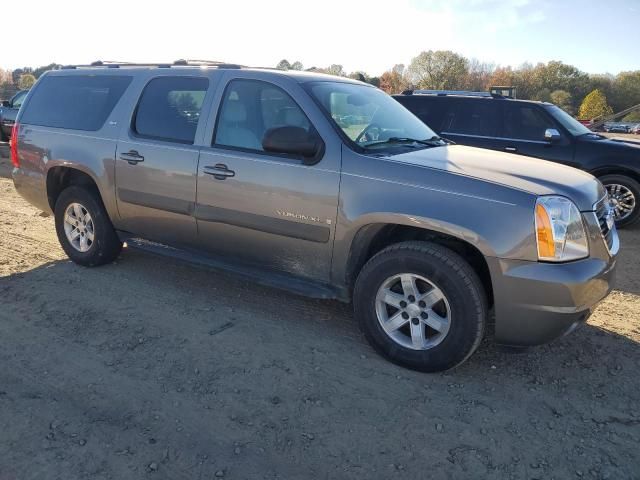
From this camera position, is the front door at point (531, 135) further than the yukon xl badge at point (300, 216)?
Yes

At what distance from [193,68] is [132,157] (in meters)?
0.93

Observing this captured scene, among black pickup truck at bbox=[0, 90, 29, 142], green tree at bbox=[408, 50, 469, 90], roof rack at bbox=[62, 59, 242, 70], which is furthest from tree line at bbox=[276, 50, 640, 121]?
roof rack at bbox=[62, 59, 242, 70]

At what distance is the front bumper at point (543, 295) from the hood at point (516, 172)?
0.32 metres

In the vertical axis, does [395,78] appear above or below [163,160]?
above

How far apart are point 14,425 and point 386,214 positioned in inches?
96.4

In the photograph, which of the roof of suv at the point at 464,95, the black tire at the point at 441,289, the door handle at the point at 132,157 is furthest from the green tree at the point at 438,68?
the black tire at the point at 441,289

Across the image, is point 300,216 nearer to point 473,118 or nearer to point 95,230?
point 95,230

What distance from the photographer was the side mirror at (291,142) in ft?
11.8

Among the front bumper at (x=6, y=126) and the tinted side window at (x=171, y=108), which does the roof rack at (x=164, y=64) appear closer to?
the tinted side window at (x=171, y=108)

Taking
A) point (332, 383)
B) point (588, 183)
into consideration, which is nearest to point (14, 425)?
point (332, 383)

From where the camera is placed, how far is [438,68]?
74250mm

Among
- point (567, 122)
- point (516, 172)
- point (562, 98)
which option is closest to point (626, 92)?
point (562, 98)

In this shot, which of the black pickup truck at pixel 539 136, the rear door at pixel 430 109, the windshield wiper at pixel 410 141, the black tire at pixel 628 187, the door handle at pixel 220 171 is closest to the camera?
the windshield wiper at pixel 410 141

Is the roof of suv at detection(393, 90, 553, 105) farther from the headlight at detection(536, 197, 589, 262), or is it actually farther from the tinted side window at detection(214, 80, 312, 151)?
the headlight at detection(536, 197, 589, 262)
